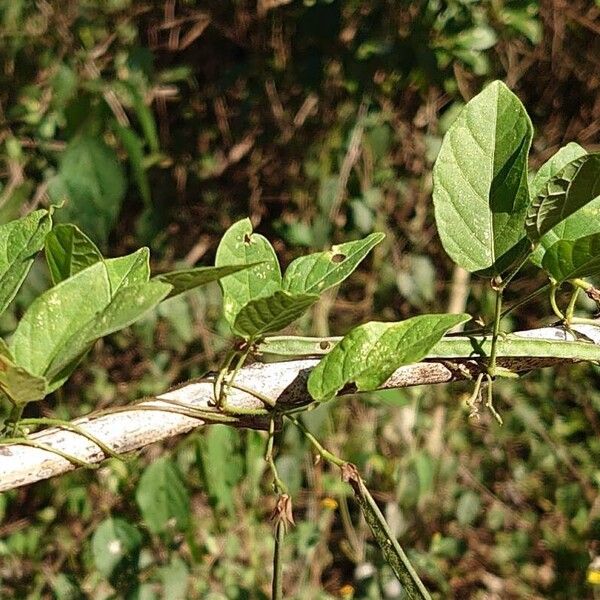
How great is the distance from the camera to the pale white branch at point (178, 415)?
46 centimetres

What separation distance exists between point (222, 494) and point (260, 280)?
938 millimetres

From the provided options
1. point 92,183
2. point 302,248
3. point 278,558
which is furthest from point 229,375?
point 302,248

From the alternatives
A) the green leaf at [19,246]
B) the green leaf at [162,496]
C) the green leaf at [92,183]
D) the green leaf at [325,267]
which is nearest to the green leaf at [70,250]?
the green leaf at [19,246]

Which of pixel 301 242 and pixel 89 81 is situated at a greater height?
pixel 89 81

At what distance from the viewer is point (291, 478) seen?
1774mm

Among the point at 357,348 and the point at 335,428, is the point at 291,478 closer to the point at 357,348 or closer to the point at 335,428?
the point at 335,428

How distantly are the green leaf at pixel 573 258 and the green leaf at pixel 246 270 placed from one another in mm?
172

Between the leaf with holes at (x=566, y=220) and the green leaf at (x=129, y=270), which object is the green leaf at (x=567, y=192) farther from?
the green leaf at (x=129, y=270)

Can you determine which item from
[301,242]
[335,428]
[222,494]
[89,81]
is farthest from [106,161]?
[335,428]

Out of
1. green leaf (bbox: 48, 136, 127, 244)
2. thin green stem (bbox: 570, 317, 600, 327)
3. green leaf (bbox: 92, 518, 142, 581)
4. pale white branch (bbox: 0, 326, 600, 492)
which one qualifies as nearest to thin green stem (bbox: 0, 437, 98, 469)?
pale white branch (bbox: 0, 326, 600, 492)

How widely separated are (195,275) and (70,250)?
0.10 metres

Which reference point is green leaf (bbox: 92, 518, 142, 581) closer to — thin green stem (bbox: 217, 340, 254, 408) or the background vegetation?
the background vegetation

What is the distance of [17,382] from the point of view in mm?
426

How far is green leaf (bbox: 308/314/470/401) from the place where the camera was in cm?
48
